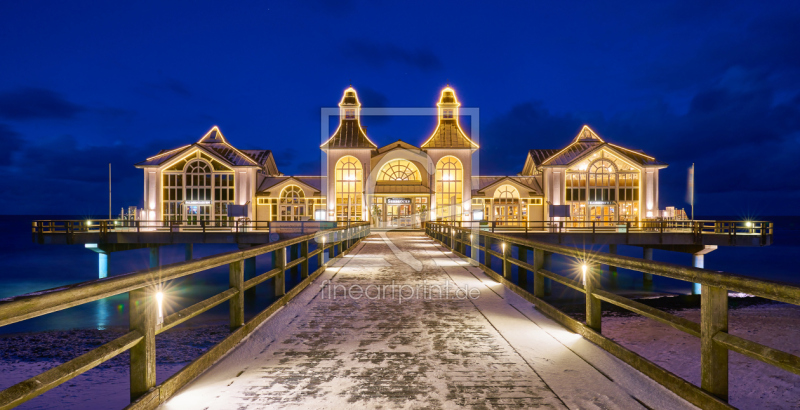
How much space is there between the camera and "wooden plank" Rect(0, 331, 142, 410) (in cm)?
198

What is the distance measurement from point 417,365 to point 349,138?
122ft

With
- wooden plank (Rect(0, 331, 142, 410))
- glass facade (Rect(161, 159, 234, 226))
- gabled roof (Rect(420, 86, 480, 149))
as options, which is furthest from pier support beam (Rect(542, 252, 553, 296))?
glass facade (Rect(161, 159, 234, 226))

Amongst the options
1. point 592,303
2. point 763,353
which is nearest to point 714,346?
point 763,353

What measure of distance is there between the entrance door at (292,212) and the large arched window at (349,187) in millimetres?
3119

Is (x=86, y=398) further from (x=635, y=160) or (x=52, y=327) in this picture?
(x=635, y=160)

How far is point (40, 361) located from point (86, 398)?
4996mm

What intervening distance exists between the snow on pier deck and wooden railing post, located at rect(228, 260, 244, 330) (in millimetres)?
255

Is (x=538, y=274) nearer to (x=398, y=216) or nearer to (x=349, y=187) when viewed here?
(x=349, y=187)

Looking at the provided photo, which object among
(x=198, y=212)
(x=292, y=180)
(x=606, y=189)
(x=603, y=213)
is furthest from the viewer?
(x=292, y=180)

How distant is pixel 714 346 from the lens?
298 cm

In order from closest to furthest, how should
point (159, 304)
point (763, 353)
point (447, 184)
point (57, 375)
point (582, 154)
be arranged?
point (57, 375)
point (763, 353)
point (159, 304)
point (582, 154)
point (447, 184)

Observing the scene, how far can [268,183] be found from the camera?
39.3 metres

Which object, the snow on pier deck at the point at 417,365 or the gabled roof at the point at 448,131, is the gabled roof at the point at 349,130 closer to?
the gabled roof at the point at 448,131

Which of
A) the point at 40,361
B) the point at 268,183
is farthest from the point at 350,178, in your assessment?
the point at 40,361
